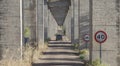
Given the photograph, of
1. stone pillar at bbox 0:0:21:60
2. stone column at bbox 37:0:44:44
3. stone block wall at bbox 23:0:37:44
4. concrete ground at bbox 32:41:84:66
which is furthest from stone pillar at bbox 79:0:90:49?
stone pillar at bbox 0:0:21:60

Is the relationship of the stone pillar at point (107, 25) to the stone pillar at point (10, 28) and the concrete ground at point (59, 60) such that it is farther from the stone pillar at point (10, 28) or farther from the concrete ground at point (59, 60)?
the stone pillar at point (10, 28)

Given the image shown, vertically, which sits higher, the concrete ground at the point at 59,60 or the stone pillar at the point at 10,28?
the stone pillar at the point at 10,28

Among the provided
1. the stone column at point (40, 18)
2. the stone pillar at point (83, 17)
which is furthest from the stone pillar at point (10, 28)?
the stone column at point (40, 18)

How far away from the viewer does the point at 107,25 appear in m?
27.4

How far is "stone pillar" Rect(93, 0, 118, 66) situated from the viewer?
2720 cm

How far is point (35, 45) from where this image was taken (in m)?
42.6

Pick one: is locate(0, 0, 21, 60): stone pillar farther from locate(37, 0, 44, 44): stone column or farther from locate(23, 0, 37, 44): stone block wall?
locate(37, 0, 44, 44): stone column

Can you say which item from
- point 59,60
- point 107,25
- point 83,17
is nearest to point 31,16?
point 83,17

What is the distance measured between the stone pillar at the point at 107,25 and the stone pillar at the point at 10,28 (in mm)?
4679

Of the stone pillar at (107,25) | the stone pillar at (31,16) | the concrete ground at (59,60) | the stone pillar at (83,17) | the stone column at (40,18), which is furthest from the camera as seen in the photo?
the stone column at (40,18)

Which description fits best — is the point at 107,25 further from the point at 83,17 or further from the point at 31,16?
the point at 31,16

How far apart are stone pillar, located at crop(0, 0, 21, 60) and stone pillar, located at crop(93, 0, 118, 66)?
4.68 metres

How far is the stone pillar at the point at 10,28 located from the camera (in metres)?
25.3

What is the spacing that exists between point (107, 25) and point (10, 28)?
5747mm
